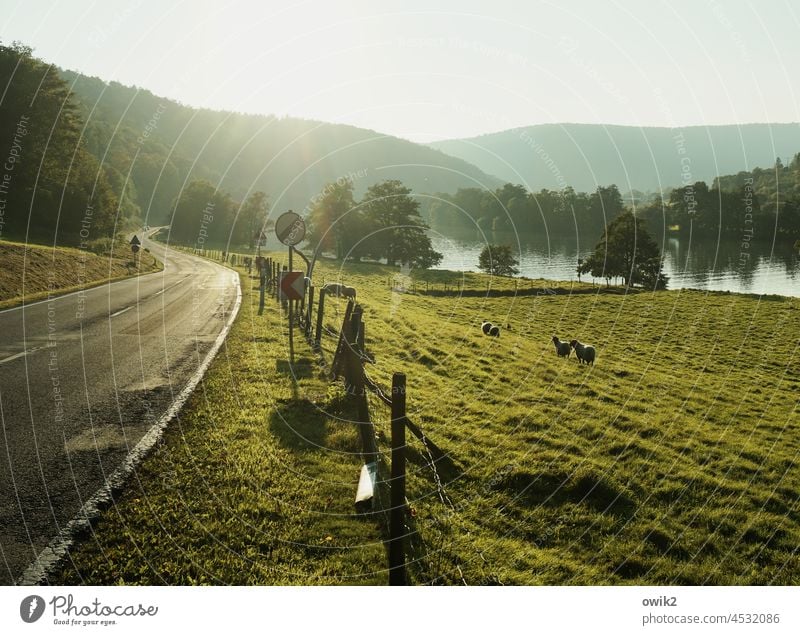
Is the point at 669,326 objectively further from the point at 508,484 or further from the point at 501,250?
the point at 501,250

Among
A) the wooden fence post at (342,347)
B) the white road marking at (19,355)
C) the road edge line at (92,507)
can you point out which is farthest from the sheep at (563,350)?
the white road marking at (19,355)

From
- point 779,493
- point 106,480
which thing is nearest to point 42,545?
point 106,480

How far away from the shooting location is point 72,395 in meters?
8.89

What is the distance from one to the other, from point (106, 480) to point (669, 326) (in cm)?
3407

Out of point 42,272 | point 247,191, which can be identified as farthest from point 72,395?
point 247,191

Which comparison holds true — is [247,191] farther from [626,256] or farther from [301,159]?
[301,159]

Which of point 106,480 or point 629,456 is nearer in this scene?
point 106,480

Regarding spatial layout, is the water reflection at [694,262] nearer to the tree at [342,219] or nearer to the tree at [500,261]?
the tree at [500,261]

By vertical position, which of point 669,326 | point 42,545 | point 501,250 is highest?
point 501,250

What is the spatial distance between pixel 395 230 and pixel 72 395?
5121 centimetres

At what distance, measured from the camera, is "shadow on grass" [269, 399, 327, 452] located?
7551 millimetres

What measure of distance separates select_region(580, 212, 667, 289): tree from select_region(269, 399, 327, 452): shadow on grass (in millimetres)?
59754

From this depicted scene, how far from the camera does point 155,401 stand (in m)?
9.01

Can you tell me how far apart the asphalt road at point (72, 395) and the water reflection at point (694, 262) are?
37978mm
